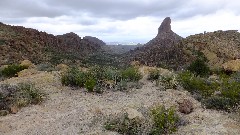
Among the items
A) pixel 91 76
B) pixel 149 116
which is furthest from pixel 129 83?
pixel 149 116

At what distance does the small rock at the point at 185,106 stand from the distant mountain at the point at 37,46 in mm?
23798

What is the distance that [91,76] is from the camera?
14391mm

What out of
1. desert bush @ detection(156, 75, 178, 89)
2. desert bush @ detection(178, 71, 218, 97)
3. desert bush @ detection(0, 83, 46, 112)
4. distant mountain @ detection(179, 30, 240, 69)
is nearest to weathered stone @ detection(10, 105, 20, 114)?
desert bush @ detection(0, 83, 46, 112)

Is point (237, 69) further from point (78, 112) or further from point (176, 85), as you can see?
point (78, 112)

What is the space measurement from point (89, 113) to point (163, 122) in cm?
248

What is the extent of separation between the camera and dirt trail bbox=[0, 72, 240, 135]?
973 centimetres

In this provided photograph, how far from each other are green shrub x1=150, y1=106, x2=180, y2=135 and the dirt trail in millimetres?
266

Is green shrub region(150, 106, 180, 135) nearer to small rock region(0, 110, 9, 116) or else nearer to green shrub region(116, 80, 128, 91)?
green shrub region(116, 80, 128, 91)

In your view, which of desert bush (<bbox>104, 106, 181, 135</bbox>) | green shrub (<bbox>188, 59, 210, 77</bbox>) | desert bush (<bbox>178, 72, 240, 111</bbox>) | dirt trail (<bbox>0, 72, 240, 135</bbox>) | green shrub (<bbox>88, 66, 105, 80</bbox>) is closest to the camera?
desert bush (<bbox>104, 106, 181, 135</bbox>)

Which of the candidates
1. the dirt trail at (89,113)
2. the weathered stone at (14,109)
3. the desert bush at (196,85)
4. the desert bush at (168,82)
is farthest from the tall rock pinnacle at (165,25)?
the weathered stone at (14,109)

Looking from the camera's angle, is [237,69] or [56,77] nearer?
[56,77]

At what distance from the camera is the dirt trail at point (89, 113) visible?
31.9 feet

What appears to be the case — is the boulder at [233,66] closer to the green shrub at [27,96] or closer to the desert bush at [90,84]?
the desert bush at [90,84]

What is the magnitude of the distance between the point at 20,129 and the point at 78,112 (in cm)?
194
